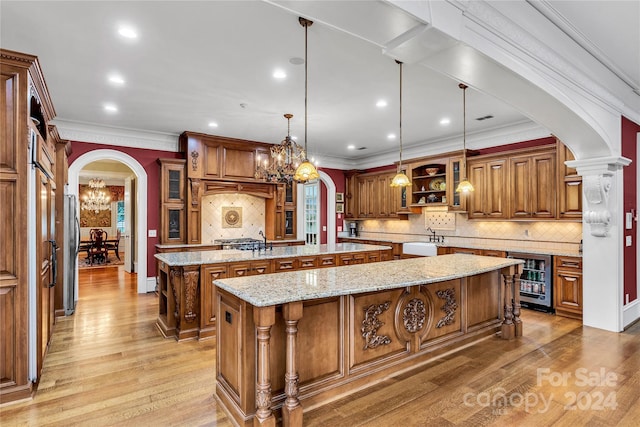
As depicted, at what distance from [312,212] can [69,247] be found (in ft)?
17.5

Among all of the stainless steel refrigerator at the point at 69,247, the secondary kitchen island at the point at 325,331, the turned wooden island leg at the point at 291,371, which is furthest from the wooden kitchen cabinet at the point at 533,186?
the stainless steel refrigerator at the point at 69,247

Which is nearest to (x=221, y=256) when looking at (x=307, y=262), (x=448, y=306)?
(x=307, y=262)

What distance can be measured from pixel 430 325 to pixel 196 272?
8.12 feet

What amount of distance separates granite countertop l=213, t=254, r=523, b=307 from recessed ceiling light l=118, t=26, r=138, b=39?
220 cm

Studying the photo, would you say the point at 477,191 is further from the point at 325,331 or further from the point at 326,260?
the point at 325,331

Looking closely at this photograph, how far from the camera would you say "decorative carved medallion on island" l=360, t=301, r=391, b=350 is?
2.69 m

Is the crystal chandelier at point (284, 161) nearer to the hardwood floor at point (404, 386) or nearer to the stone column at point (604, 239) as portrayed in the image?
the hardwood floor at point (404, 386)

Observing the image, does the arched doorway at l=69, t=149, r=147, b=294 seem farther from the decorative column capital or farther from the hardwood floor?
the decorative column capital

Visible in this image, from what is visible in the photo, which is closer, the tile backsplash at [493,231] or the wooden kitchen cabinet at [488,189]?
the tile backsplash at [493,231]

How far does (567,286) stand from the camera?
466cm

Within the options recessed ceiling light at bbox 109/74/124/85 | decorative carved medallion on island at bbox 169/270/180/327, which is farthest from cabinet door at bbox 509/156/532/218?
recessed ceiling light at bbox 109/74/124/85

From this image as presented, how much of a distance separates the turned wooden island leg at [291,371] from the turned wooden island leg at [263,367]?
0.30 ft

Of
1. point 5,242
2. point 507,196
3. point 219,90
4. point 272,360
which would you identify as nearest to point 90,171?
point 219,90

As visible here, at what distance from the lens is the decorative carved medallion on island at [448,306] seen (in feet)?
10.8
